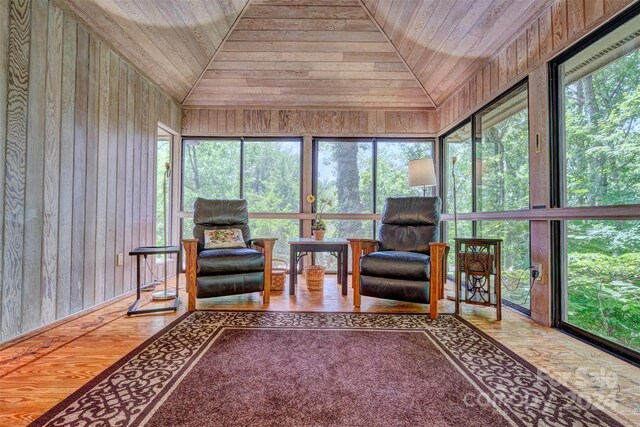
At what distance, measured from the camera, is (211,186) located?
13.9 ft

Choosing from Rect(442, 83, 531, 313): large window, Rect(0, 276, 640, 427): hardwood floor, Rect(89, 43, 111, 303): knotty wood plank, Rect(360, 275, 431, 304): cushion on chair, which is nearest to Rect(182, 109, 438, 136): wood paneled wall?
Rect(442, 83, 531, 313): large window

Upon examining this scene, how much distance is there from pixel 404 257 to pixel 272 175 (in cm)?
245

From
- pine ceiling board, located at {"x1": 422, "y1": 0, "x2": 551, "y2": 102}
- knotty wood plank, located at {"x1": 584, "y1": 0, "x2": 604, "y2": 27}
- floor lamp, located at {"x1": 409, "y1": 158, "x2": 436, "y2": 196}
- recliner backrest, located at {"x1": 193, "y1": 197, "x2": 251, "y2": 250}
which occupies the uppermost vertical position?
pine ceiling board, located at {"x1": 422, "y1": 0, "x2": 551, "y2": 102}

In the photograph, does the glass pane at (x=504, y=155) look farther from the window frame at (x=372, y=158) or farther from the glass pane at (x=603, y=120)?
the window frame at (x=372, y=158)

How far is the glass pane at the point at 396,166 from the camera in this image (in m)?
4.23

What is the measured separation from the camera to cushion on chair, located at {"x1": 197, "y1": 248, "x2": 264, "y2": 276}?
8.43 ft

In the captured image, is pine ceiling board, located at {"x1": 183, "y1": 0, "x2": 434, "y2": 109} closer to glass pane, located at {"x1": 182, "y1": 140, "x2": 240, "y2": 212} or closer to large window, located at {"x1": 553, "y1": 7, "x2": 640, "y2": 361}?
glass pane, located at {"x1": 182, "y1": 140, "x2": 240, "y2": 212}

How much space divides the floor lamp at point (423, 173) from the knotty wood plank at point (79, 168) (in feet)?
10.5

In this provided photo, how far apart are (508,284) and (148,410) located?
2.94 m

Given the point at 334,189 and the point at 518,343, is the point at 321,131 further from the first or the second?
the point at 518,343

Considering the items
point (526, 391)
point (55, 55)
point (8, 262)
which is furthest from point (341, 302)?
point (55, 55)

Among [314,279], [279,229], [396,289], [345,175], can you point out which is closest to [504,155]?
[396,289]

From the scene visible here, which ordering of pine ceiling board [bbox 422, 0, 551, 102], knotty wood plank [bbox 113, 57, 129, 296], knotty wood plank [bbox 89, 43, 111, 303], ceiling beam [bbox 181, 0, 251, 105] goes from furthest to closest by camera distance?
ceiling beam [bbox 181, 0, 251, 105] → knotty wood plank [bbox 113, 57, 129, 296] → knotty wood plank [bbox 89, 43, 111, 303] → pine ceiling board [bbox 422, 0, 551, 102]

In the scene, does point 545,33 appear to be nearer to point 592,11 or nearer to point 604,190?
point 592,11
